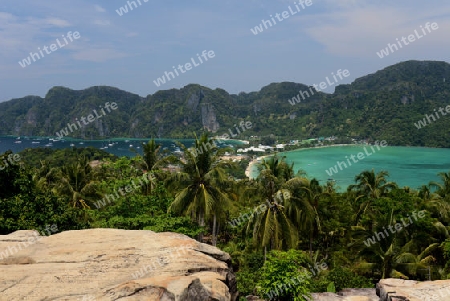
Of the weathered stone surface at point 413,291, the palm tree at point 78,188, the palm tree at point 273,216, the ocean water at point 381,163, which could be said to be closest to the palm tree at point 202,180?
the palm tree at point 273,216

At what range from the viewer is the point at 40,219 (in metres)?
13.9

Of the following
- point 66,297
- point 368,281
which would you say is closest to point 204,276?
point 66,297

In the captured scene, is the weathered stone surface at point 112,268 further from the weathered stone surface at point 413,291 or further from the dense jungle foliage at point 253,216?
the weathered stone surface at point 413,291

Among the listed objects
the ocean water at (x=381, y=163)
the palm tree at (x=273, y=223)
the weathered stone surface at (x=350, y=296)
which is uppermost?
the palm tree at (x=273, y=223)

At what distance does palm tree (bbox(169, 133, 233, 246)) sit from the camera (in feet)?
52.1

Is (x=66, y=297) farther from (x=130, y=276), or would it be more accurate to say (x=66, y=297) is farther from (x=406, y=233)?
(x=406, y=233)

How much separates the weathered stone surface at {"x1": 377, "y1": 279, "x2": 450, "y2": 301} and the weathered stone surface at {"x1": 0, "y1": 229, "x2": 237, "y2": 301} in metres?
4.84

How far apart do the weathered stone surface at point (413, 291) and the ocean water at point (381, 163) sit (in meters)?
73.7

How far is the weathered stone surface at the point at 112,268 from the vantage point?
581cm

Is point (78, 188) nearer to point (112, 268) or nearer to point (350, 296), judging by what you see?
point (112, 268)

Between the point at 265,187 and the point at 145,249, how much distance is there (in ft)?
29.3

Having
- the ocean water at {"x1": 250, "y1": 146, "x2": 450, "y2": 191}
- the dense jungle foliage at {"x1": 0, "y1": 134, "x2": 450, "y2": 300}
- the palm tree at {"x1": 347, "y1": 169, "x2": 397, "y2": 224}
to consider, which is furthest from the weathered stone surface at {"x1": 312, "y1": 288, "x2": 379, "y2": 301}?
the ocean water at {"x1": 250, "y1": 146, "x2": 450, "y2": 191}

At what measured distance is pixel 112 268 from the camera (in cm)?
683

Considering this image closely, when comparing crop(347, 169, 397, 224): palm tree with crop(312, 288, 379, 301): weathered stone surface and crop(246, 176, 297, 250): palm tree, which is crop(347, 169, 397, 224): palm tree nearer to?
crop(246, 176, 297, 250): palm tree
